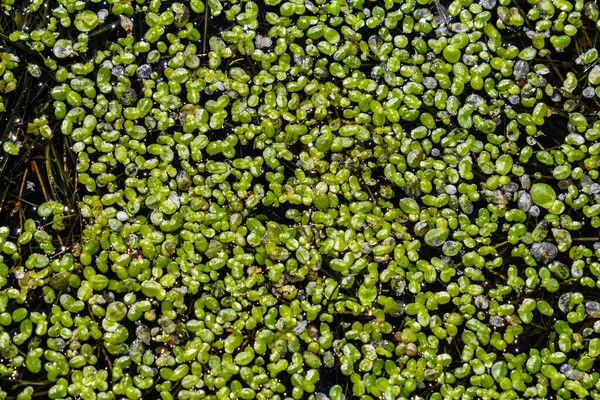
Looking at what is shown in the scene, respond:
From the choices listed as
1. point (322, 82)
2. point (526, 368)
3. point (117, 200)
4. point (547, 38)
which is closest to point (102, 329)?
point (117, 200)

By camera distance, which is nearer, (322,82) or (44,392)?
(44,392)

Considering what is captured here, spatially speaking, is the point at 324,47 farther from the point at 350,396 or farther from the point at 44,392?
the point at 44,392

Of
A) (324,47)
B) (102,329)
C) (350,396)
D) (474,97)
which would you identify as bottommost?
(350,396)

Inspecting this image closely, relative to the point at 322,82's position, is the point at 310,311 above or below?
below

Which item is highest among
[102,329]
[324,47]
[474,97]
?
[324,47]

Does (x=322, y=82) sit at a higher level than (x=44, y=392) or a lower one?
higher

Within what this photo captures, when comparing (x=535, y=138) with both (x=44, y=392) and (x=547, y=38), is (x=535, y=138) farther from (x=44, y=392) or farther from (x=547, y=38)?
(x=44, y=392)

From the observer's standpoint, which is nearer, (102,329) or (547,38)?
(102,329)

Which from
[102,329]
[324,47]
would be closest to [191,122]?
[324,47]
